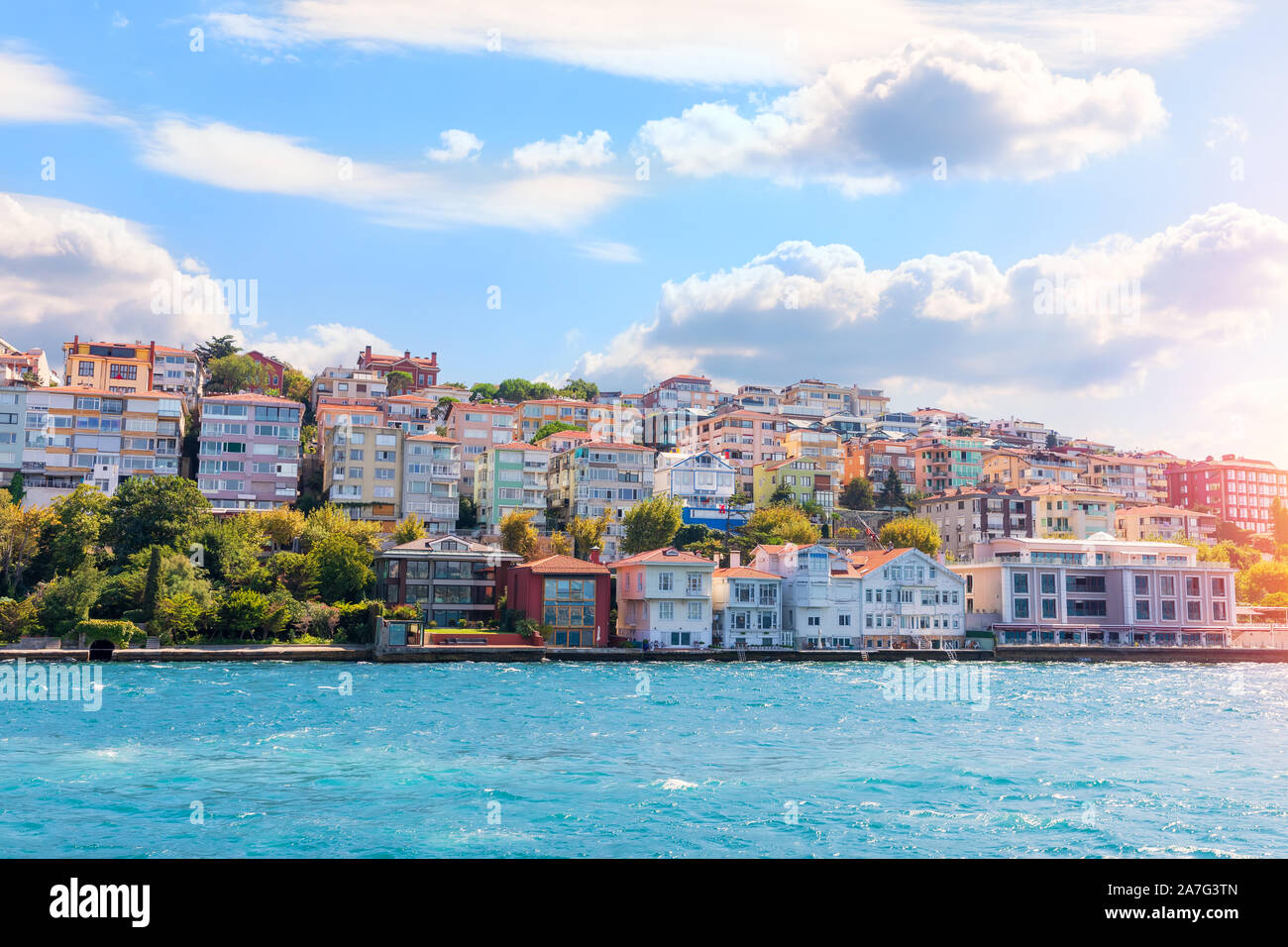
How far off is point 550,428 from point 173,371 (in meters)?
35.5

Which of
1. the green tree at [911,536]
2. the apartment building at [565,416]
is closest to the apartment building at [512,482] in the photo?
the apartment building at [565,416]

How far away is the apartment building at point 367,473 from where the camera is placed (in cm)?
7731

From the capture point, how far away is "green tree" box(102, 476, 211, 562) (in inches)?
2325

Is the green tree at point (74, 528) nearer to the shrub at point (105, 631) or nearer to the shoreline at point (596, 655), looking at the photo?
the shrub at point (105, 631)

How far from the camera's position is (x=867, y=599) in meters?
66.7

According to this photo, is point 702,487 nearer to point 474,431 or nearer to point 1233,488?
point 474,431

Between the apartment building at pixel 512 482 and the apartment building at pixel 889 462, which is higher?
the apartment building at pixel 889 462

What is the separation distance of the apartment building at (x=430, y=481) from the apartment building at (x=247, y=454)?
8.41m

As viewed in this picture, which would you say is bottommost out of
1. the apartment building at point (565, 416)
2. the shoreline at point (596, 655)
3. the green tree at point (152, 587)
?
the shoreline at point (596, 655)

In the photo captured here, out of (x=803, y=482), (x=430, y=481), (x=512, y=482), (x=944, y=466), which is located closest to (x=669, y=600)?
(x=512, y=482)

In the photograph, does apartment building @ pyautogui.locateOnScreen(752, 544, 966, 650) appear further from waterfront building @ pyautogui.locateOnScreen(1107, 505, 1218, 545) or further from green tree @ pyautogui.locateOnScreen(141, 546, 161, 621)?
waterfront building @ pyautogui.locateOnScreen(1107, 505, 1218, 545)

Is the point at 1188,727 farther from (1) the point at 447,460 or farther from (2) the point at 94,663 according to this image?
(1) the point at 447,460

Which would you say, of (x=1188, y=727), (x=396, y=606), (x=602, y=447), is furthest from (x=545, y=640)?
(x=1188, y=727)

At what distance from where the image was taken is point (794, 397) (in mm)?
132750
